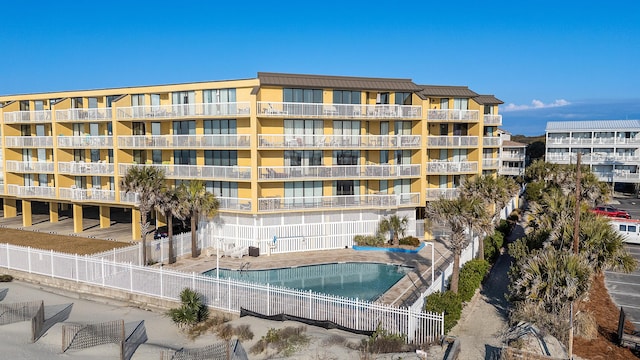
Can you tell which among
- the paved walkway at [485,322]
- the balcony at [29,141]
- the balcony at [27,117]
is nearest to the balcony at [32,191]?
the balcony at [29,141]

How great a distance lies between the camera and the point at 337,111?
33594mm

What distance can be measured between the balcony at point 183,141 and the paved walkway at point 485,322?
18079mm

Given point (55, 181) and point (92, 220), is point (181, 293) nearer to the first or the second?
point (55, 181)

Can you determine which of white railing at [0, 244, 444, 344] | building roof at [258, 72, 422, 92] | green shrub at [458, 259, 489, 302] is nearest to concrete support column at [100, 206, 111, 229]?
white railing at [0, 244, 444, 344]

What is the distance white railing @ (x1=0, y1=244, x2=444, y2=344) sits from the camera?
17875mm

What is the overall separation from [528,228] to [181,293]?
19890 millimetres

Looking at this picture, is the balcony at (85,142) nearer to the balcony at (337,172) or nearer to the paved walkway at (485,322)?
the balcony at (337,172)

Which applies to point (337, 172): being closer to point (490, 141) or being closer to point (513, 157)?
point (490, 141)

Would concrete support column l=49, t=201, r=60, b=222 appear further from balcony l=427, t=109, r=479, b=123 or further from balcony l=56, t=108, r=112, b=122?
balcony l=427, t=109, r=479, b=123

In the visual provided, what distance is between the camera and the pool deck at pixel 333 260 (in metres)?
28.9

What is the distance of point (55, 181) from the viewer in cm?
4050

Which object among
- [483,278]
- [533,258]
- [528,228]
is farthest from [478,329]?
[528,228]

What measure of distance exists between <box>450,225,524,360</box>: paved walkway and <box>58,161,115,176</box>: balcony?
29.6 m

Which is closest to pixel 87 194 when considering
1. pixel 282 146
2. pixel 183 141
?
pixel 183 141
